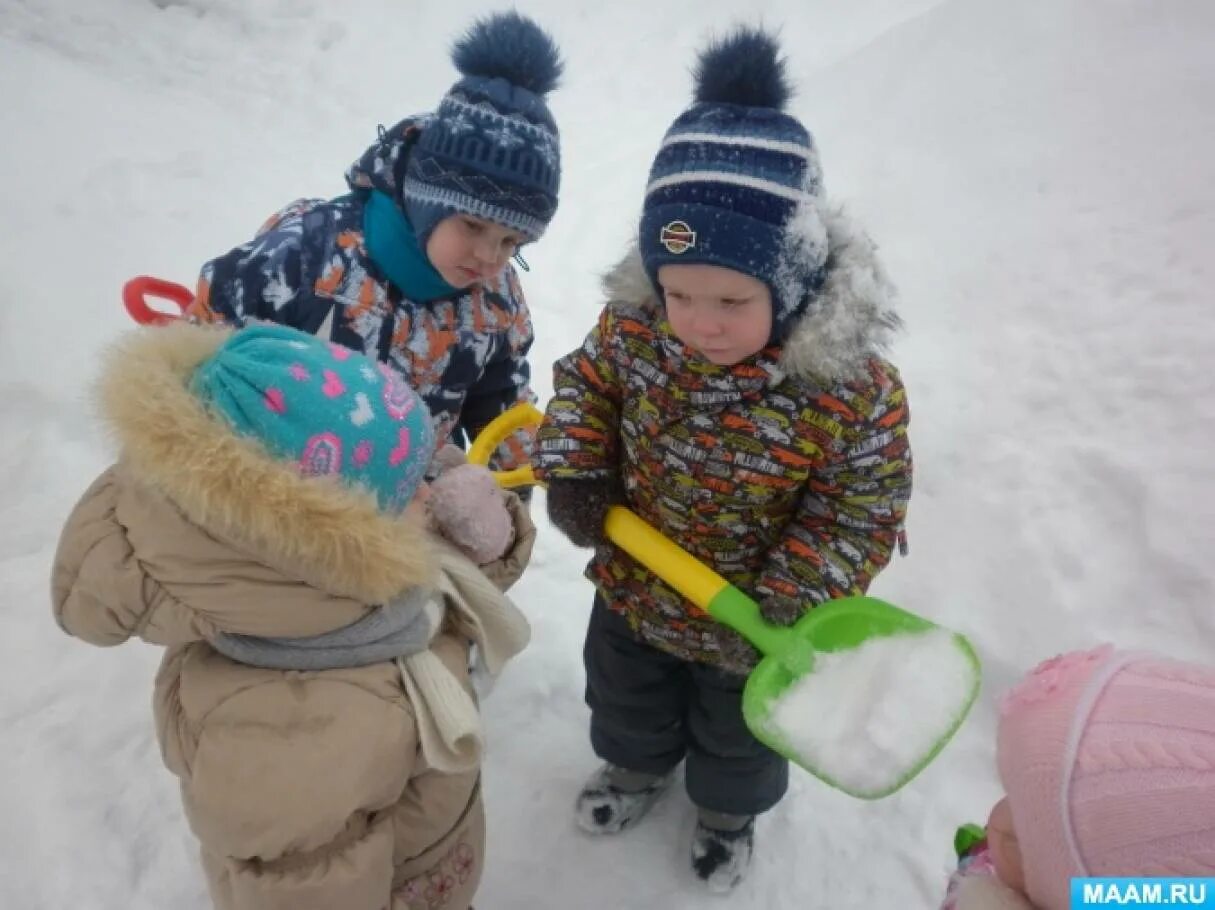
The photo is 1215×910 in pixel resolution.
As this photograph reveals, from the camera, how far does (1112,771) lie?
629mm

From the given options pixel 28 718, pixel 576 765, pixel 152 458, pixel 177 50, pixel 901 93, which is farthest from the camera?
pixel 177 50

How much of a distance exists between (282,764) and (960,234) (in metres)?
2.63

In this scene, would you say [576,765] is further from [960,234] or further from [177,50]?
[177,50]

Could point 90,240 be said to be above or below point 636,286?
below

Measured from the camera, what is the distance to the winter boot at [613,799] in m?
1.59

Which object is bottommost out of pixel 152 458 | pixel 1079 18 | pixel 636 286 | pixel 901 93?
pixel 152 458

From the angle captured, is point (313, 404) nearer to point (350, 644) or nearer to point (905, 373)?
point (350, 644)

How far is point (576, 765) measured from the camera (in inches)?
68.1

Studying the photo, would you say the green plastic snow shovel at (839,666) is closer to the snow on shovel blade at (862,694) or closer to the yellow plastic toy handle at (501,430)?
the snow on shovel blade at (862,694)

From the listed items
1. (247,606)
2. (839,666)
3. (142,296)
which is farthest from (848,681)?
(142,296)

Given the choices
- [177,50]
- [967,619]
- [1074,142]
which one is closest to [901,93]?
[1074,142]

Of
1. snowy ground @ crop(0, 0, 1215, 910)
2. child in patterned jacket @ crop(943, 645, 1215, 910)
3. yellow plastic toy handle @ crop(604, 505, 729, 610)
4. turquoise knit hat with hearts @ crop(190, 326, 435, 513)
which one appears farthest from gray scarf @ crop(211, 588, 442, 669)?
child in patterned jacket @ crop(943, 645, 1215, 910)

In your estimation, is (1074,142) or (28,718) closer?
(28,718)

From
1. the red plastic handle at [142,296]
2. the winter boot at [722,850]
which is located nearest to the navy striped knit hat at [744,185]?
the red plastic handle at [142,296]
